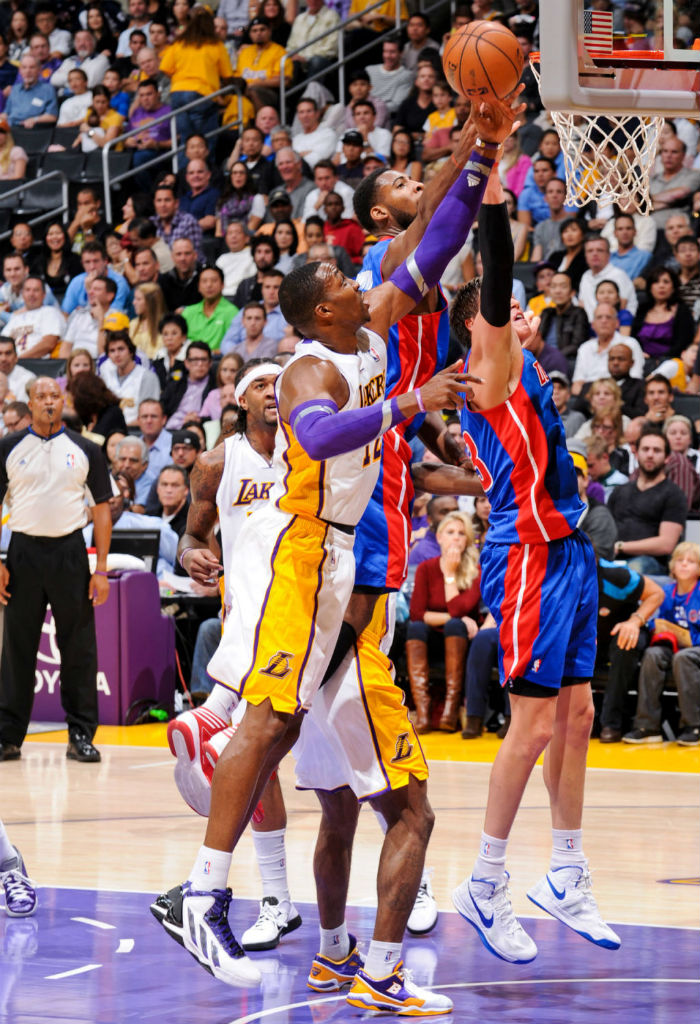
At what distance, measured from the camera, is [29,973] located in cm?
498

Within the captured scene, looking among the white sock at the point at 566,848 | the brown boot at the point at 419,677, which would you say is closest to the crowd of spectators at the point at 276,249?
the brown boot at the point at 419,677

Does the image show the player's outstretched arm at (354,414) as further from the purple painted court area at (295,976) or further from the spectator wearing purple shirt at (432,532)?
the spectator wearing purple shirt at (432,532)

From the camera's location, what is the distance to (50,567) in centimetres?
968

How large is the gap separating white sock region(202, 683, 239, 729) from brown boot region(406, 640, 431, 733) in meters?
4.60

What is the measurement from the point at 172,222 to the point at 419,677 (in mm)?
7414

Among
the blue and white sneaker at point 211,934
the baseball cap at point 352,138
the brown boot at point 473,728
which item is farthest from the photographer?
the baseball cap at point 352,138

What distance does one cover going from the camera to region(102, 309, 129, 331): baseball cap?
1491 cm

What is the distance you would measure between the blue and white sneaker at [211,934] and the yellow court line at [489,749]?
202 inches

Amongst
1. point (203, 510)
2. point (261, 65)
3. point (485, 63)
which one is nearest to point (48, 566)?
point (203, 510)

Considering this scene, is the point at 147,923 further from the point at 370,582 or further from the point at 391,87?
the point at 391,87

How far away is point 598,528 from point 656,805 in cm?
254

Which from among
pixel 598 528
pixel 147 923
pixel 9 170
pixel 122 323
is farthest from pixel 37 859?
pixel 9 170

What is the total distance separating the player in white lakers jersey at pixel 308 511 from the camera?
4.33 meters

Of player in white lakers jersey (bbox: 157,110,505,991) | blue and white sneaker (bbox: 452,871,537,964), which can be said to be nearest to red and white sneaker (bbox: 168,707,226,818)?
player in white lakers jersey (bbox: 157,110,505,991)
